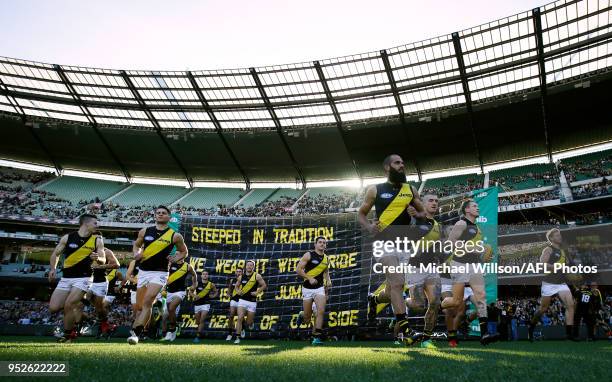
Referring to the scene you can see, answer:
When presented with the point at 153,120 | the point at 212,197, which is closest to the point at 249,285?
the point at 153,120

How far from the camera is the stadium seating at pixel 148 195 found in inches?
1793

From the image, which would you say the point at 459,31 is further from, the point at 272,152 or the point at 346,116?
the point at 272,152

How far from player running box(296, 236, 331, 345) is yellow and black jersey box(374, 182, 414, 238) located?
119 inches

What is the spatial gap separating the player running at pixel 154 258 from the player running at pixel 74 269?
1131 mm

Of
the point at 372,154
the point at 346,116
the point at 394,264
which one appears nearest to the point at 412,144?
the point at 372,154

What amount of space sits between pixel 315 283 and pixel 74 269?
194 inches

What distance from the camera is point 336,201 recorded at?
4072 centimetres

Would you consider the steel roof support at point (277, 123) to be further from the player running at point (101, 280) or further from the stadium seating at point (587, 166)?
the player running at point (101, 280)

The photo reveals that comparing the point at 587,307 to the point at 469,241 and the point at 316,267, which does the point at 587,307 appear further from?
the point at 316,267

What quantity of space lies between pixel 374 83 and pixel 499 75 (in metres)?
8.69

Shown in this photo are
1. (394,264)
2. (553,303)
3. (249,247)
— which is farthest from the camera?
(553,303)

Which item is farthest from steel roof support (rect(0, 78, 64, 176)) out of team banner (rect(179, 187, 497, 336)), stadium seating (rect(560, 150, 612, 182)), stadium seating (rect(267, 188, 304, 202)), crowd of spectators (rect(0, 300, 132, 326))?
stadium seating (rect(560, 150, 612, 182))

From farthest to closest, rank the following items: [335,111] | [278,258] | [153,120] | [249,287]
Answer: [153,120] → [335,111] → [278,258] → [249,287]

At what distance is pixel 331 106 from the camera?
Result: 36.1m
